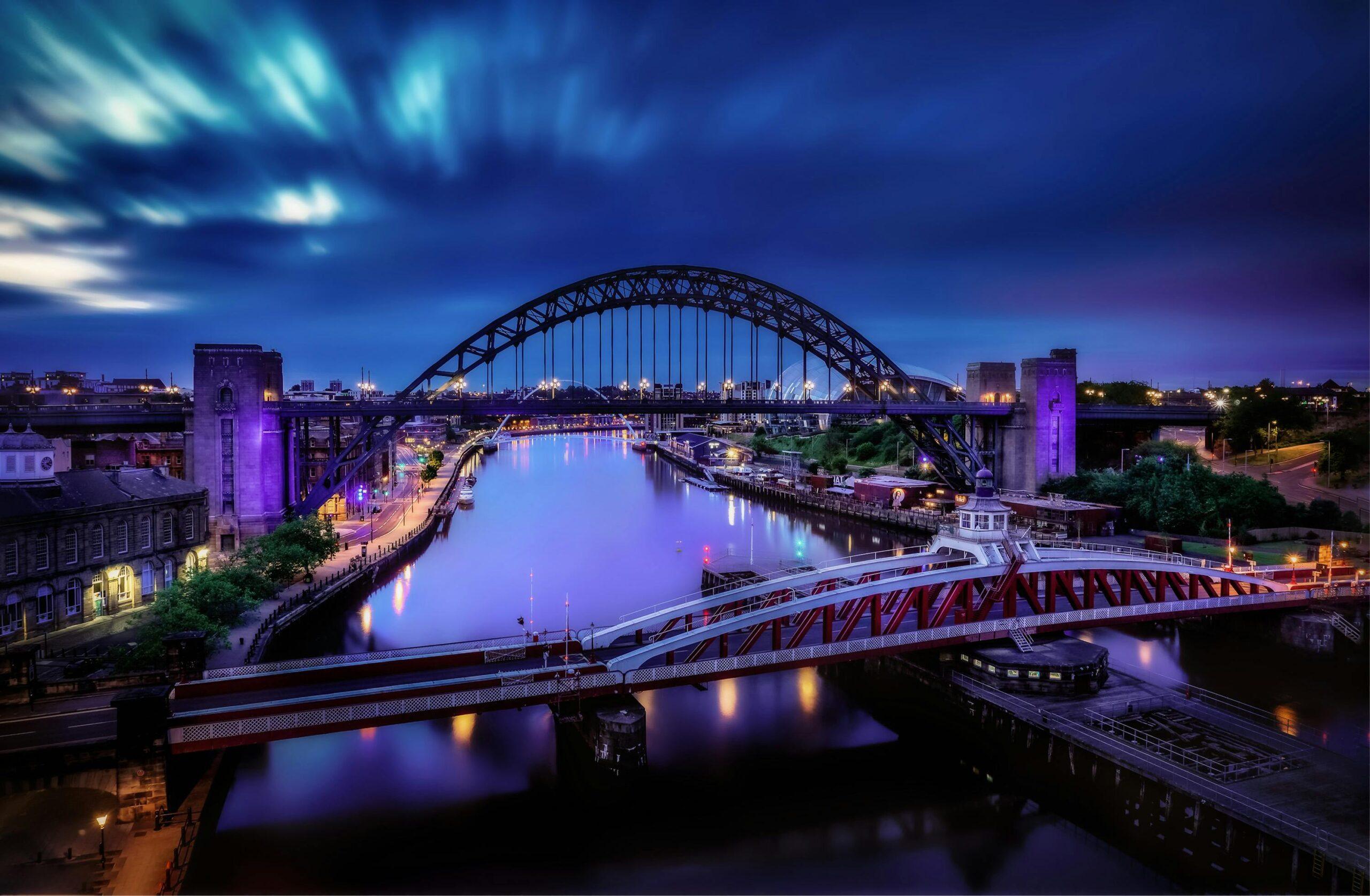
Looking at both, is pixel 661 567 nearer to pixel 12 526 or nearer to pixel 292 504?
pixel 292 504

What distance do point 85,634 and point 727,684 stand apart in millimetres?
14253

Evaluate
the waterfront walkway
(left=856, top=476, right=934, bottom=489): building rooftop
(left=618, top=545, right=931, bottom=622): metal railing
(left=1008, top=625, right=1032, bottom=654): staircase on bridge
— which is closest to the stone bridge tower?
(left=856, top=476, right=934, bottom=489): building rooftop

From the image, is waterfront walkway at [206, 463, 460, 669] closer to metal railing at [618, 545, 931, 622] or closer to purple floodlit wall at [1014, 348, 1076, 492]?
metal railing at [618, 545, 931, 622]

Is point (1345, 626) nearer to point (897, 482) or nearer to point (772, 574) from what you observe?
point (772, 574)

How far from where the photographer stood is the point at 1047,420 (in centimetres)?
3712

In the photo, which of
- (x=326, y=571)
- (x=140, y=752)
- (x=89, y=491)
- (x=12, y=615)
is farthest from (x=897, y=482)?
(x=140, y=752)

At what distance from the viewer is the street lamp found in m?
9.24

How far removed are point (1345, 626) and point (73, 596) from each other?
2999 cm

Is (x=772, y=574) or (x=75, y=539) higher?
(x=75, y=539)

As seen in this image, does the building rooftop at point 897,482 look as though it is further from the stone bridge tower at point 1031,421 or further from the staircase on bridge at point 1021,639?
the staircase on bridge at point 1021,639

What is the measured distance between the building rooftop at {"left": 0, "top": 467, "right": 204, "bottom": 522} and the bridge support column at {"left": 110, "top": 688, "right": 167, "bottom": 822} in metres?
9.59

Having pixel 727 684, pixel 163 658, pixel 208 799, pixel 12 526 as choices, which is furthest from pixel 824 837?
pixel 12 526

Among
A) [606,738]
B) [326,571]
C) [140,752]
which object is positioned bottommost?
[606,738]

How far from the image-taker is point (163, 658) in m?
13.4
